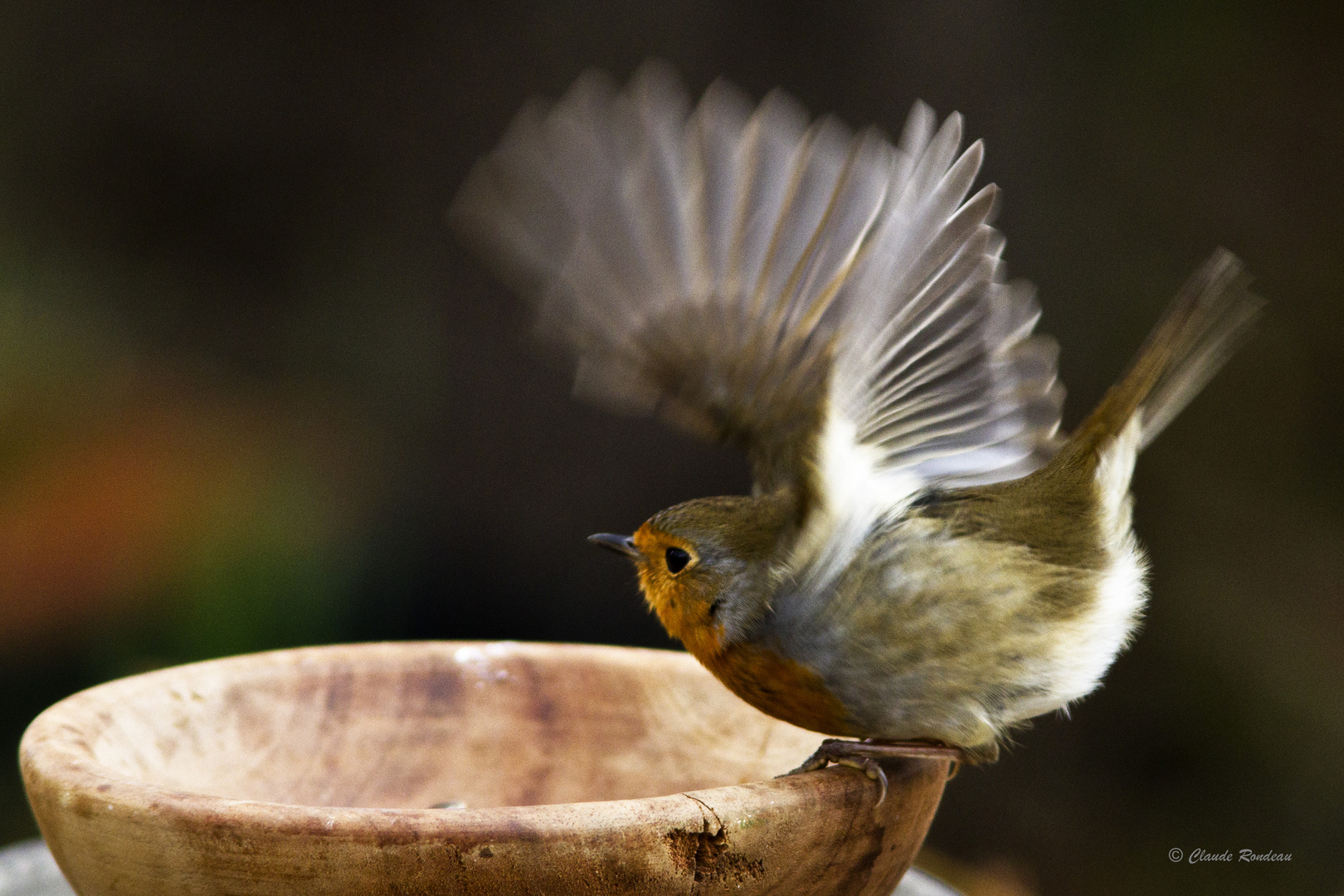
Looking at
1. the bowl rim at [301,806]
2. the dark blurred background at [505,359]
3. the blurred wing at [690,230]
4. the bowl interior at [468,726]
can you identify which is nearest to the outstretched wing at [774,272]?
the blurred wing at [690,230]

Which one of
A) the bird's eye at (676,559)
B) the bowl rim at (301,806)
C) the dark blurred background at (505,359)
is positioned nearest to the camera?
the bowl rim at (301,806)

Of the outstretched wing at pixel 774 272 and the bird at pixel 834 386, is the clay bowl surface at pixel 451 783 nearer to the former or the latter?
the bird at pixel 834 386

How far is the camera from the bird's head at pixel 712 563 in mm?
1809

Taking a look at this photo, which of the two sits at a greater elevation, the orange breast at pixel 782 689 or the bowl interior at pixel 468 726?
the orange breast at pixel 782 689

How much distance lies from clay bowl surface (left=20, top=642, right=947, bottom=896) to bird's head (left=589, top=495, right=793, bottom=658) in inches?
3.9

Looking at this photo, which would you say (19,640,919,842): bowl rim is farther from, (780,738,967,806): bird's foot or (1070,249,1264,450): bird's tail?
(1070,249,1264,450): bird's tail

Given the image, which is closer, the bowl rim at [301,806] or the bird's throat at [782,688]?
the bowl rim at [301,806]

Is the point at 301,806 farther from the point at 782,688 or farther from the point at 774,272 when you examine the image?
the point at 774,272

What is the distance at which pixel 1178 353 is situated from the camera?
2.03m

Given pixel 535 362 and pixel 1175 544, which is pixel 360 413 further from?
pixel 1175 544

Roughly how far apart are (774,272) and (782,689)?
0.59 metres

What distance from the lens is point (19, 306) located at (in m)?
3.89

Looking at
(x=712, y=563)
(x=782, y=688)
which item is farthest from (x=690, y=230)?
(x=782, y=688)

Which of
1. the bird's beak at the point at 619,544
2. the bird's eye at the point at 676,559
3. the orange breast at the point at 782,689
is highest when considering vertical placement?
the bird's eye at the point at 676,559
